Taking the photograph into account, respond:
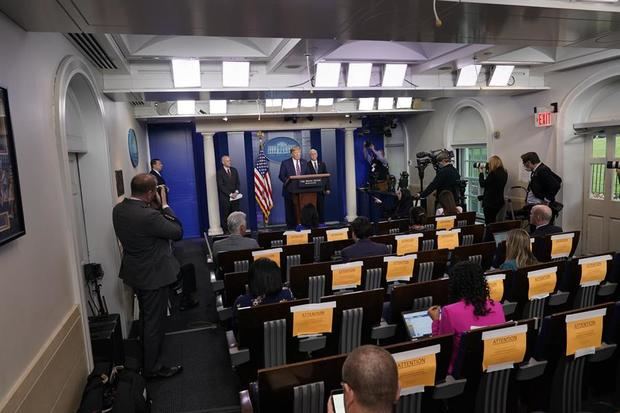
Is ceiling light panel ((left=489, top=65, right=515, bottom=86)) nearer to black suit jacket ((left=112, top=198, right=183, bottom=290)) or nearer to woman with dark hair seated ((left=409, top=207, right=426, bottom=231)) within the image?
woman with dark hair seated ((left=409, top=207, right=426, bottom=231))

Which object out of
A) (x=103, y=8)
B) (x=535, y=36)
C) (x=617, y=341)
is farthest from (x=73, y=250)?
(x=535, y=36)

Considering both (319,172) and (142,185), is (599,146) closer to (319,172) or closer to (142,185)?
(319,172)

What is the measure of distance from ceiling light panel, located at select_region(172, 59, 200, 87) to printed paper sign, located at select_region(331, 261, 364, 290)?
2.43 metres

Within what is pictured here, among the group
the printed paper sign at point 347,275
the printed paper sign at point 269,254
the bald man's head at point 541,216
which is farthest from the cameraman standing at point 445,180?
the printed paper sign at point 347,275

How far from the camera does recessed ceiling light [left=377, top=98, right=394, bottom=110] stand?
24.0 ft

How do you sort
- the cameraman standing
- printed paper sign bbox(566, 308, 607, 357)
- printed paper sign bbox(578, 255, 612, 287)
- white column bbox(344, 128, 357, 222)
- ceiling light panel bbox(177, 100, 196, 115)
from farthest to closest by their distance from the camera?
white column bbox(344, 128, 357, 222) < ceiling light panel bbox(177, 100, 196, 115) < the cameraman standing < printed paper sign bbox(578, 255, 612, 287) < printed paper sign bbox(566, 308, 607, 357)

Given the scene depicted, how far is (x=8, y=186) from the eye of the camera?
1.74 m

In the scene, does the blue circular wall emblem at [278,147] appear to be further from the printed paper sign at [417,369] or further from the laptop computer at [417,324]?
the printed paper sign at [417,369]

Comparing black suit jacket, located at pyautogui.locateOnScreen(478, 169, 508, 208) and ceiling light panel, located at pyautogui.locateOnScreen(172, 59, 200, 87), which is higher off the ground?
ceiling light panel, located at pyautogui.locateOnScreen(172, 59, 200, 87)

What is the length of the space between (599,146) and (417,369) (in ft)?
17.3

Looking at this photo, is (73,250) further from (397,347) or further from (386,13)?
(386,13)

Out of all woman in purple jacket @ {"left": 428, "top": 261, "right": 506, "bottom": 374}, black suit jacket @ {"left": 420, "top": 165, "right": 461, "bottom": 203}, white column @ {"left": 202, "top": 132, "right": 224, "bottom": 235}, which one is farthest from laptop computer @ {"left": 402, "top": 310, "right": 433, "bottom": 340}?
white column @ {"left": 202, "top": 132, "right": 224, "bottom": 235}

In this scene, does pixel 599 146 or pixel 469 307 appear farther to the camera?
pixel 599 146

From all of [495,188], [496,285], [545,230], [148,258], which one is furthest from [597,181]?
[148,258]
